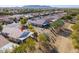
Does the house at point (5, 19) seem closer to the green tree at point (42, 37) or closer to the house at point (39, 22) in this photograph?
the house at point (39, 22)

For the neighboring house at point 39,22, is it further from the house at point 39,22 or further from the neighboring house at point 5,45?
the neighboring house at point 5,45

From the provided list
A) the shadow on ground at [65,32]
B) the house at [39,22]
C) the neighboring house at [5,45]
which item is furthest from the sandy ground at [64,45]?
the neighboring house at [5,45]

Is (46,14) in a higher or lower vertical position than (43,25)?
higher

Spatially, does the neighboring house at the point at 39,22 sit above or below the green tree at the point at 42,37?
above

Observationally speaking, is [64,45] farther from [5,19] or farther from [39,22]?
[5,19]

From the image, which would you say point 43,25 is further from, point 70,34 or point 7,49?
point 7,49

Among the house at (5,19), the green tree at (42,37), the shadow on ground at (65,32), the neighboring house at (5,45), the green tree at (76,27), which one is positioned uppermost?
the house at (5,19)

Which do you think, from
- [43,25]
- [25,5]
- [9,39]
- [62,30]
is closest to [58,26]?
[62,30]

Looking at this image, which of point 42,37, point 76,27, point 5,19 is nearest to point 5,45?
point 5,19
